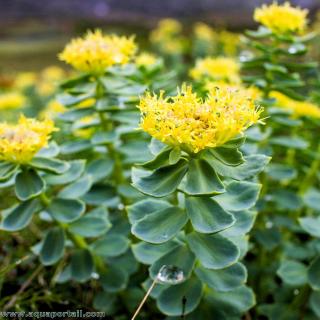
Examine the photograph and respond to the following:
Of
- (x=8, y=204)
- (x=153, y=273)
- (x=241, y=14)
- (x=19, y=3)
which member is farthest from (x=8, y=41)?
(x=153, y=273)

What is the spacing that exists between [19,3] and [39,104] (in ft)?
14.3

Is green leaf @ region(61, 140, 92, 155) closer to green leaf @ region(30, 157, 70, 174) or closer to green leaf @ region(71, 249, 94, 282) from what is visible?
green leaf @ region(30, 157, 70, 174)

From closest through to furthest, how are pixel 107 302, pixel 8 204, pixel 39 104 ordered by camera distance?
pixel 107 302
pixel 8 204
pixel 39 104

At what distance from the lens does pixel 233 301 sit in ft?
4.48

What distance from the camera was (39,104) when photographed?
3.72 m

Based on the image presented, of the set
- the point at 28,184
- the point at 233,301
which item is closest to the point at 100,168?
the point at 28,184

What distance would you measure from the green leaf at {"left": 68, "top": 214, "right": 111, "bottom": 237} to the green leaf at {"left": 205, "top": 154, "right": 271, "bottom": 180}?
0.51 metres

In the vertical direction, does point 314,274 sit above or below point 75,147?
below

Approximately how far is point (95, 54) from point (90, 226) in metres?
0.56

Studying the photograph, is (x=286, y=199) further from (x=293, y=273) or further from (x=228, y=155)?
(x=228, y=155)

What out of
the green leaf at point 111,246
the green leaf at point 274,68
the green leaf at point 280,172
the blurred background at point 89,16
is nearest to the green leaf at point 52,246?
the green leaf at point 111,246

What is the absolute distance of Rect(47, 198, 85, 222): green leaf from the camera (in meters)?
1.43

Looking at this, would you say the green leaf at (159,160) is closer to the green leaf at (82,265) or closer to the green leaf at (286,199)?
the green leaf at (82,265)

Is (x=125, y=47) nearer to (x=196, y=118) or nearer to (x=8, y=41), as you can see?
(x=196, y=118)
